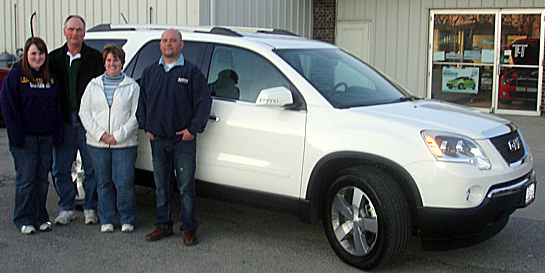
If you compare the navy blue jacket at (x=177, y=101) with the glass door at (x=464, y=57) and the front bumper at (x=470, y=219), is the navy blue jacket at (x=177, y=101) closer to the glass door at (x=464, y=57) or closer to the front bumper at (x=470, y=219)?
the front bumper at (x=470, y=219)

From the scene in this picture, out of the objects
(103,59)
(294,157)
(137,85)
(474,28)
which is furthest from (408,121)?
(474,28)

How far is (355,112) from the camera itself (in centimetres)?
487

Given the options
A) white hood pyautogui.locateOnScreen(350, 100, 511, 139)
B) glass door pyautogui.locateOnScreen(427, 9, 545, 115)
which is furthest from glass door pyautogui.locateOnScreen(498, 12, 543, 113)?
white hood pyautogui.locateOnScreen(350, 100, 511, 139)

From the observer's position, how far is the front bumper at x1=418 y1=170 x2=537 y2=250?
Result: 4.43 meters

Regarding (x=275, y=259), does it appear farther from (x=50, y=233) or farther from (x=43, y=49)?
(x=43, y=49)

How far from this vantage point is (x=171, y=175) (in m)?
5.46

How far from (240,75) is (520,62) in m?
11.1

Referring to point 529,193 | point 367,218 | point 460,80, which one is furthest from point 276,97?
point 460,80

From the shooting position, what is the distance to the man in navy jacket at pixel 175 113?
5.16 metres

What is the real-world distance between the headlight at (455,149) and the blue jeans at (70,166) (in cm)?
305

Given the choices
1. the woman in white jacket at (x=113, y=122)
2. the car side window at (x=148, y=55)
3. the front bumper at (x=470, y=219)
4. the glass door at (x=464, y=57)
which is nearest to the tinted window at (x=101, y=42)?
the car side window at (x=148, y=55)

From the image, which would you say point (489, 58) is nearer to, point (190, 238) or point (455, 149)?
point (455, 149)

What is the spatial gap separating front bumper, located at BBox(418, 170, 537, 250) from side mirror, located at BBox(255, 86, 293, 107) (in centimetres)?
128

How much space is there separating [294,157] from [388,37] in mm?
11762
